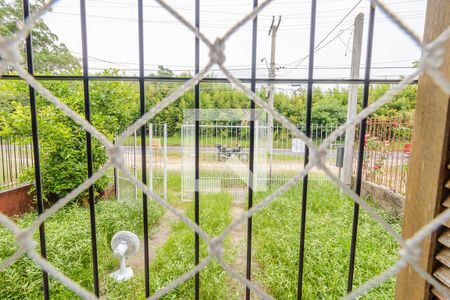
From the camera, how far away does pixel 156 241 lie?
11.1 feet

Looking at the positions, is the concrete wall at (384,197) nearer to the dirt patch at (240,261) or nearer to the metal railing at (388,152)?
the metal railing at (388,152)

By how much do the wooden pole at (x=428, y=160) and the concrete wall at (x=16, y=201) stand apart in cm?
471

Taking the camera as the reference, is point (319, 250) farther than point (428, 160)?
Yes

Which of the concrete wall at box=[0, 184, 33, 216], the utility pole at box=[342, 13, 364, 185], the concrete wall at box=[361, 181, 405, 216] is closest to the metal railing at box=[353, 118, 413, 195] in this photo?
the concrete wall at box=[361, 181, 405, 216]

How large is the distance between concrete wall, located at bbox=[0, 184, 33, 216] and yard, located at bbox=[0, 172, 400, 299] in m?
0.33

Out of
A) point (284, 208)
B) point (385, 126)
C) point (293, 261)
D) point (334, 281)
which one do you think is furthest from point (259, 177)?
point (334, 281)

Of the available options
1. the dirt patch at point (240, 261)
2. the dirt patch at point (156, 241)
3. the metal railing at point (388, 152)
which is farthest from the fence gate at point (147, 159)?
the metal railing at point (388, 152)

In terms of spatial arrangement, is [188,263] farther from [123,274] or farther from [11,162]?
[11,162]

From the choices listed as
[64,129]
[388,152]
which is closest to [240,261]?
[64,129]

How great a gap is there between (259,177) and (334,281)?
326 centimetres

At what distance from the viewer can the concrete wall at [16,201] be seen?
12.3ft

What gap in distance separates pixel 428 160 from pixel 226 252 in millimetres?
2584

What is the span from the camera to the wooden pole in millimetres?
573

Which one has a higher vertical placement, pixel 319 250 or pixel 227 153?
pixel 227 153
